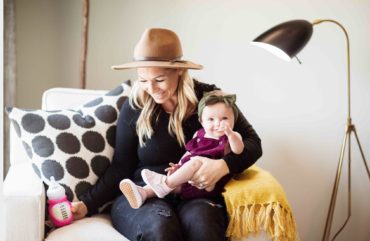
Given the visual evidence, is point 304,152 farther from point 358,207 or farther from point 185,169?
point 185,169

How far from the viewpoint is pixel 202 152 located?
1724 mm

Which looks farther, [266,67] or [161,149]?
[266,67]

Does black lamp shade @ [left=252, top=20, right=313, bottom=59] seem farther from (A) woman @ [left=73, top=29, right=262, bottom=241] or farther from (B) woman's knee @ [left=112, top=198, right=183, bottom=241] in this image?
(B) woman's knee @ [left=112, top=198, right=183, bottom=241]

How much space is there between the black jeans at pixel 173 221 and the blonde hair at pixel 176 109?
0.87 feet

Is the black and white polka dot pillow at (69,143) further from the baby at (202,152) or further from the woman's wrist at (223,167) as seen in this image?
the woman's wrist at (223,167)

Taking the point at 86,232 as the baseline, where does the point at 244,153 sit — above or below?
above

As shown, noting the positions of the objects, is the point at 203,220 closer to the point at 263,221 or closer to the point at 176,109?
the point at 263,221

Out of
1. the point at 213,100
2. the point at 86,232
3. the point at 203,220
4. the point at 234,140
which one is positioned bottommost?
the point at 86,232

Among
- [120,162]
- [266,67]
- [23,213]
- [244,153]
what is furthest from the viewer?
[266,67]

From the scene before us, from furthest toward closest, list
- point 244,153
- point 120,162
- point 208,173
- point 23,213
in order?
point 120,162 → point 244,153 → point 208,173 → point 23,213

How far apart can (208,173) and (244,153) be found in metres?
0.18

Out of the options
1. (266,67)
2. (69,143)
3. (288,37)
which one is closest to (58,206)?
(69,143)

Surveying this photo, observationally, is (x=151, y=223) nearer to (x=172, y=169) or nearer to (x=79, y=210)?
(x=172, y=169)

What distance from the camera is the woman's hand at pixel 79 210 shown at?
1725 mm
